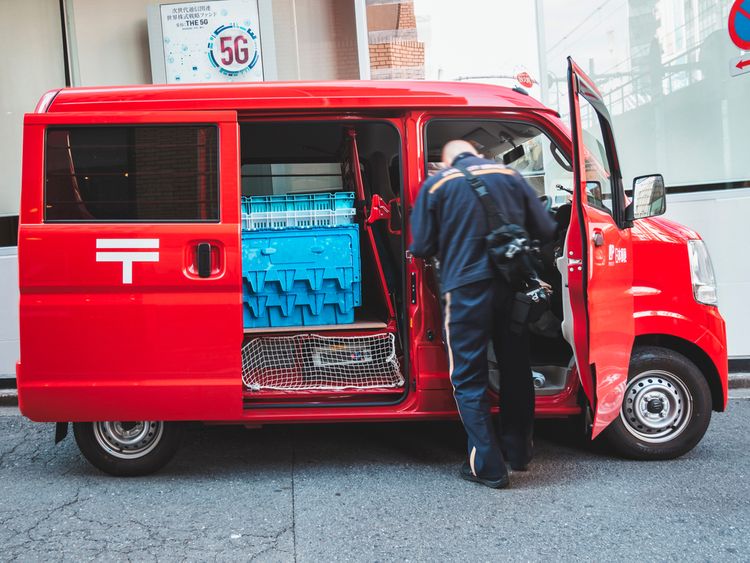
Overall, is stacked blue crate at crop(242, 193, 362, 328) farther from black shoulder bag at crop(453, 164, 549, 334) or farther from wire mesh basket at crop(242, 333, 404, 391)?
black shoulder bag at crop(453, 164, 549, 334)

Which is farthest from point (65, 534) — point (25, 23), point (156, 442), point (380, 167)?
point (25, 23)

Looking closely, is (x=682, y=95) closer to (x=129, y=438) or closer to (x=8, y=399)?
(x=129, y=438)

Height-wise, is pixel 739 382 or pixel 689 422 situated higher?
pixel 689 422

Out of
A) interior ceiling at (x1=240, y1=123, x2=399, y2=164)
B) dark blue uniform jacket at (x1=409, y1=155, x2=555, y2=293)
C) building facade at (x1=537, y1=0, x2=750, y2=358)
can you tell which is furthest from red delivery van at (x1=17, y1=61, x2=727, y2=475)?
building facade at (x1=537, y1=0, x2=750, y2=358)

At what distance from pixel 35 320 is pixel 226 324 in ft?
3.28

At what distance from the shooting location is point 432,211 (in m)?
3.57

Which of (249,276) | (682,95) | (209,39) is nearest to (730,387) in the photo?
(682,95)

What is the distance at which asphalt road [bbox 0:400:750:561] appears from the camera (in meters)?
3.08

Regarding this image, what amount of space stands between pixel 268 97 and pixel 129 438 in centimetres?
207

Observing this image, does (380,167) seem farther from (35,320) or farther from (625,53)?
(625,53)

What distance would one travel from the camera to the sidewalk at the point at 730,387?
601cm

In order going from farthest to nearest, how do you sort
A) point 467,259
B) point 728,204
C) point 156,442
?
point 728,204
point 156,442
point 467,259

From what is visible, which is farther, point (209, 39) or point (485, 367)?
point (209, 39)

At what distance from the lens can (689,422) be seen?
13.1 ft
